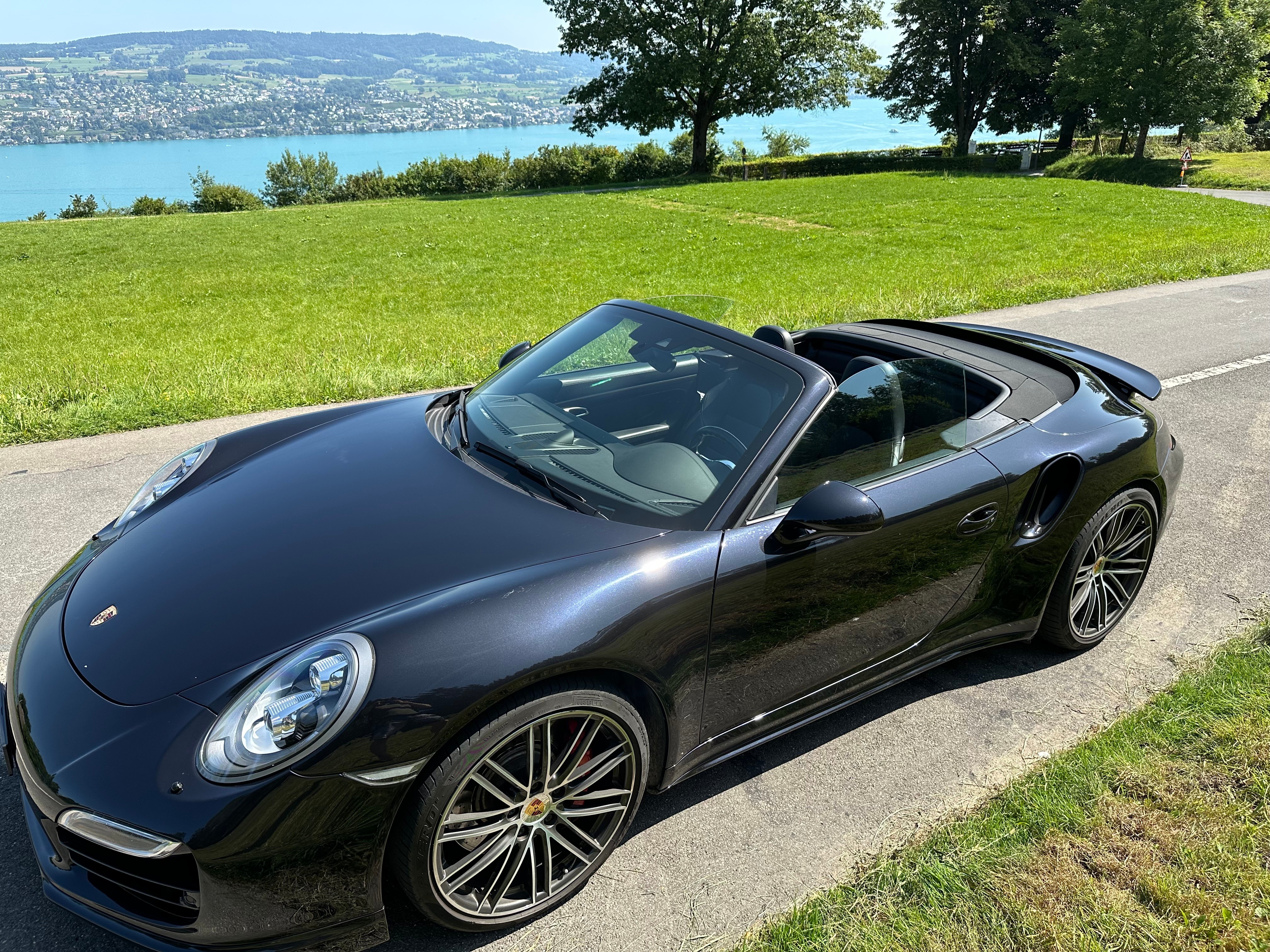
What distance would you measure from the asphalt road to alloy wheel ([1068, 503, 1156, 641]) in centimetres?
14

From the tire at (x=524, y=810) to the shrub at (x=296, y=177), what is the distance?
2378 inches

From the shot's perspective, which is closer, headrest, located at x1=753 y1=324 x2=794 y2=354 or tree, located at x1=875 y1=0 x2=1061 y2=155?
headrest, located at x1=753 y1=324 x2=794 y2=354

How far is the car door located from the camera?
8.63 feet

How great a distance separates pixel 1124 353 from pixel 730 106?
41815 millimetres

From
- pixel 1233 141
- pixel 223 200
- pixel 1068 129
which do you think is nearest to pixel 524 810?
pixel 223 200

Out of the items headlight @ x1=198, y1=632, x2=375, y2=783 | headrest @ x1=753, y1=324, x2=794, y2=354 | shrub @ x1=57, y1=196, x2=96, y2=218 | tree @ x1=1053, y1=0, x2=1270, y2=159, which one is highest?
tree @ x1=1053, y1=0, x2=1270, y2=159

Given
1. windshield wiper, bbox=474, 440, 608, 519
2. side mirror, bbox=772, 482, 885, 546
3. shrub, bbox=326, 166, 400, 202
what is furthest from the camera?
shrub, bbox=326, 166, 400, 202

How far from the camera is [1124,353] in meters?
8.41

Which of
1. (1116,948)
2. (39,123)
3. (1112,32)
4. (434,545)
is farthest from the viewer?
(39,123)

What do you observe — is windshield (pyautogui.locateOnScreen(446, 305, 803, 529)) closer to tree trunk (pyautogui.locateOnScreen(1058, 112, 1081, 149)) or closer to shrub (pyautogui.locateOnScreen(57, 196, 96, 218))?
shrub (pyautogui.locateOnScreen(57, 196, 96, 218))

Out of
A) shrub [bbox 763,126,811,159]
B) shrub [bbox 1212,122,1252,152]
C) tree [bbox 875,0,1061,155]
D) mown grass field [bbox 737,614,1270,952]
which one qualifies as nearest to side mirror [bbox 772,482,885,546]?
mown grass field [bbox 737,614,1270,952]

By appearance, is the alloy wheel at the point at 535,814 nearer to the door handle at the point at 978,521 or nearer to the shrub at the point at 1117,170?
the door handle at the point at 978,521

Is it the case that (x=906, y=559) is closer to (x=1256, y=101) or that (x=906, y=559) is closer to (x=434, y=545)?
(x=434, y=545)

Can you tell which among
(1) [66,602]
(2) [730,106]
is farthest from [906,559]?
(2) [730,106]
